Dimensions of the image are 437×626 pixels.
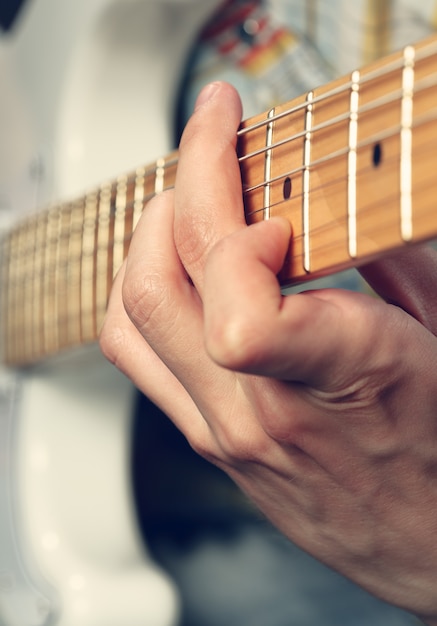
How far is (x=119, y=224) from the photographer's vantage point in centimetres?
60

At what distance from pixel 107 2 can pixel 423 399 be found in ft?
1.89

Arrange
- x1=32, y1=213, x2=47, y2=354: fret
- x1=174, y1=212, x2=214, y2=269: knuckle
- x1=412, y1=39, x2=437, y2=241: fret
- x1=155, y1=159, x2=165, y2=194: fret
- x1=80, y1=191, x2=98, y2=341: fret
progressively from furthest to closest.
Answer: x1=32, y1=213, x2=47, y2=354: fret → x1=80, y1=191, x2=98, y2=341: fret → x1=155, y1=159, x2=165, y2=194: fret → x1=174, y1=212, x2=214, y2=269: knuckle → x1=412, y1=39, x2=437, y2=241: fret

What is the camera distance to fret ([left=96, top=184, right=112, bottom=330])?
0.62 metres

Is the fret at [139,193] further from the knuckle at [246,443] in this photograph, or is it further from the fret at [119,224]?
the knuckle at [246,443]

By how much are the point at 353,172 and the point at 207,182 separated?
0.31 feet

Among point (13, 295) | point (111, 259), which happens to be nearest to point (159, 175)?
point (111, 259)

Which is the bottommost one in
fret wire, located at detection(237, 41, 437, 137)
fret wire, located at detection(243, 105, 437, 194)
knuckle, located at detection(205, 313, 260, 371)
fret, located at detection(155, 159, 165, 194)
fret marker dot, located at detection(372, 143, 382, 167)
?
knuckle, located at detection(205, 313, 260, 371)

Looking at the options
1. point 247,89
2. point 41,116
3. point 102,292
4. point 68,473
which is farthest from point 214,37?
point 68,473

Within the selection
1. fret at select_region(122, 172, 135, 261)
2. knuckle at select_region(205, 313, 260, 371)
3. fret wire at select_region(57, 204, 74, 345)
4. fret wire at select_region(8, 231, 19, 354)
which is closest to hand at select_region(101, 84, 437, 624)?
knuckle at select_region(205, 313, 260, 371)

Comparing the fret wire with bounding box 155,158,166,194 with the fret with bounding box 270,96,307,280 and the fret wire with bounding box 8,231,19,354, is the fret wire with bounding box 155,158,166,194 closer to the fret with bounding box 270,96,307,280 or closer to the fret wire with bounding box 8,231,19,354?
the fret with bounding box 270,96,307,280

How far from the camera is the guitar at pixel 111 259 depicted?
346mm

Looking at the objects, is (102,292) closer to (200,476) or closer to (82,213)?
(82,213)

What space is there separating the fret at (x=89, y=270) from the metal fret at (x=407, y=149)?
0.35m

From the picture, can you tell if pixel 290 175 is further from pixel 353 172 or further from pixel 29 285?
pixel 29 285
